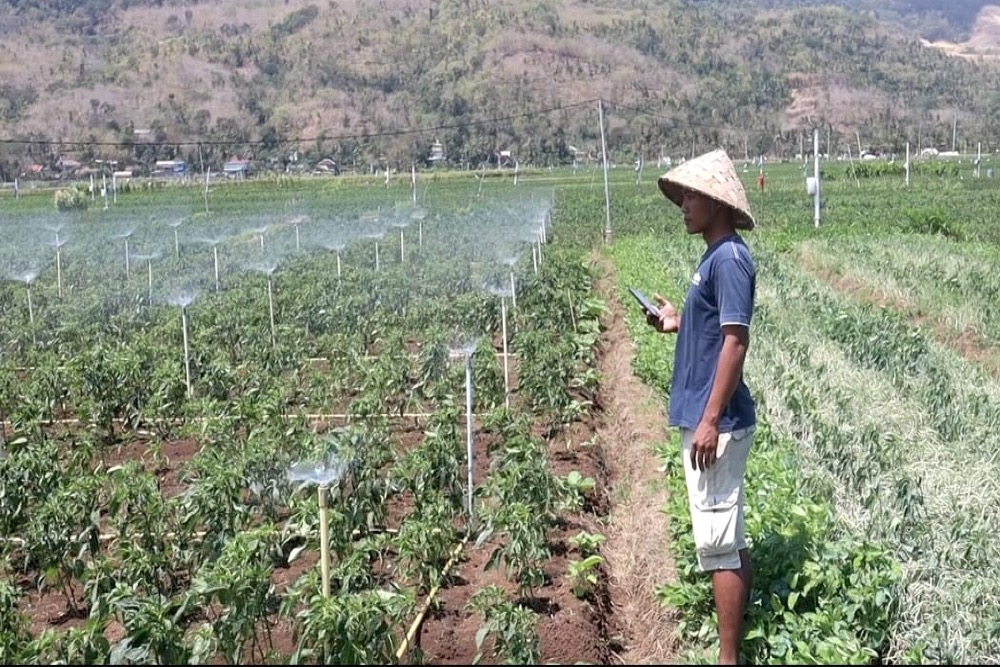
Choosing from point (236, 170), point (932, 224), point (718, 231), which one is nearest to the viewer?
point (718, 231)

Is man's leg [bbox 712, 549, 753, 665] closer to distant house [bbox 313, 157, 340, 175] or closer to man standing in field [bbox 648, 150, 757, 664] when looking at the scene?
man standing in field [bbox 648, 150, 757, 664]

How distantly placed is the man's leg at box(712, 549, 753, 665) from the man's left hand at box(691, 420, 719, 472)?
48cm

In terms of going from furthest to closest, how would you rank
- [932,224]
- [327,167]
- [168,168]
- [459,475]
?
[168,168] → [327,167] → [932,224] → [459,475]

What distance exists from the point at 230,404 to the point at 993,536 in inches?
228

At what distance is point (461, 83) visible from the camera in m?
144

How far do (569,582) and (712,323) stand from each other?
74.7 inches

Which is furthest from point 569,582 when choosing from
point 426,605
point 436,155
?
point 436,155

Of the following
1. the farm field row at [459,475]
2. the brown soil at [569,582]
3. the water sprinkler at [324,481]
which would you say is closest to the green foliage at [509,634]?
the farm field row at [459,475]

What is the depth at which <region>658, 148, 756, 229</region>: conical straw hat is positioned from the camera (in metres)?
4.16

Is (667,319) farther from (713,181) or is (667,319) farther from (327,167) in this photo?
(327,167)

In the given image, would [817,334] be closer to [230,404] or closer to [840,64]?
[230,404]

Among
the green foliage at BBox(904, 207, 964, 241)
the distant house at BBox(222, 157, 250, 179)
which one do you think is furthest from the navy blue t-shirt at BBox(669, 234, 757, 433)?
the distant house at BBox(222, 157, 250, 179)

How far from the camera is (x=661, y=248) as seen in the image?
1938cm

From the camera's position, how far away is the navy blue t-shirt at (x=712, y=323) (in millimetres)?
4012
